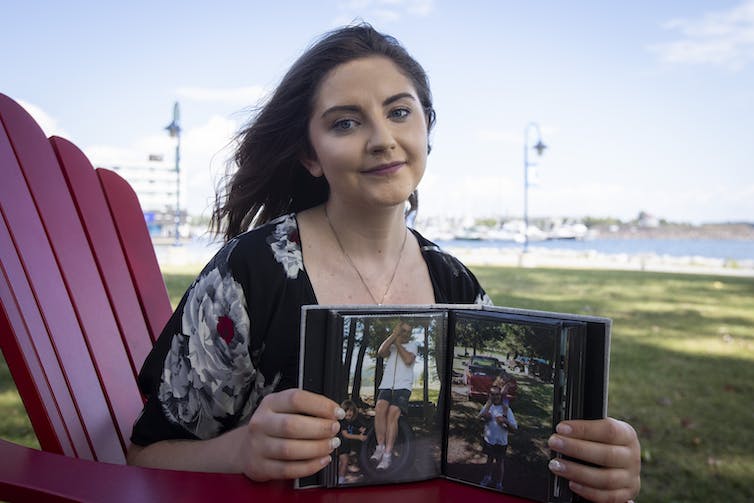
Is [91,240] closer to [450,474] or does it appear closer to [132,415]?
[132,415]

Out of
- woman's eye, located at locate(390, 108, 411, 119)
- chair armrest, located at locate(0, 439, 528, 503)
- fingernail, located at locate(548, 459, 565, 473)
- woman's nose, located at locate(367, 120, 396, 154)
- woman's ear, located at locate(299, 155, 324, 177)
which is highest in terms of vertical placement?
woman's eye, located at locate(390, 108, 411, 119)

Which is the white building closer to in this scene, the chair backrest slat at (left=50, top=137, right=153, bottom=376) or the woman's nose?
the chair backrest slat at (left=50, top=137, right=153, bottom=376)

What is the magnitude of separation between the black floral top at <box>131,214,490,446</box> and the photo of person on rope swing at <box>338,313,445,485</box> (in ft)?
1.36

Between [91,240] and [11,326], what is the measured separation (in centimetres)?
60

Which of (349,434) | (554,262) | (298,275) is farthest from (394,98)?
(554,262)

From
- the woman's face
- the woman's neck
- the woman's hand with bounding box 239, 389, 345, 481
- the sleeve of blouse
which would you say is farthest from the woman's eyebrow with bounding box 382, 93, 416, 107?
the woman's hand with bounding box 239, 389, 345, 481

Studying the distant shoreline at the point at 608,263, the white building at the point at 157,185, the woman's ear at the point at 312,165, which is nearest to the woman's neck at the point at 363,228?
the woman's ear at the point at 312,165

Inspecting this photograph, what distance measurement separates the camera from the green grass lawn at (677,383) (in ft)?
10.7

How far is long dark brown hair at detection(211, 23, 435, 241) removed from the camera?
5.43 feet

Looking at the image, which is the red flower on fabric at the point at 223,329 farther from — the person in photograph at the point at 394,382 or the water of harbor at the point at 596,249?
the water of harbor at the point at 596,249

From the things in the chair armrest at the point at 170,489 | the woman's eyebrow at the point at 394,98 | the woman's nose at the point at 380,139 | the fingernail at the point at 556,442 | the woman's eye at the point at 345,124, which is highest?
the woman's eyebrow at the point at 394,98

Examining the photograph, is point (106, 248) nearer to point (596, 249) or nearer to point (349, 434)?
point (349, 434)

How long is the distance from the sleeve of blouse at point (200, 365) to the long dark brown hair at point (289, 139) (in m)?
0.50

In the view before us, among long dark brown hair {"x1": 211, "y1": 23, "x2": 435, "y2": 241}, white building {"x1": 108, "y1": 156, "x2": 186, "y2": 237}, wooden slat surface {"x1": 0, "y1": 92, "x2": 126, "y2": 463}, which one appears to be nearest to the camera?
wooden slat surface {"x1": 0, "y1": 92, "x2": 126, "y2": 463}
